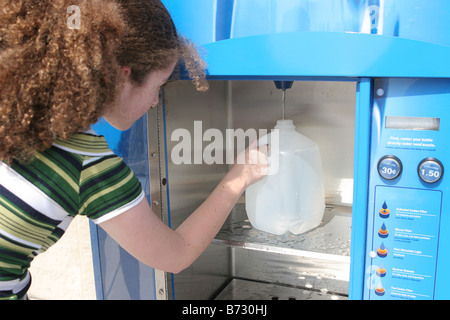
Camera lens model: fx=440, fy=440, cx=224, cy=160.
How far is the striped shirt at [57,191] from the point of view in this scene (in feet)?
3.21

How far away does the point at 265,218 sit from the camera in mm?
1632

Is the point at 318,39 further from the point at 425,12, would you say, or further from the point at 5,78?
the point at 5,78

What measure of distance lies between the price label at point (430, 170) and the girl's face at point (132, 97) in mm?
672

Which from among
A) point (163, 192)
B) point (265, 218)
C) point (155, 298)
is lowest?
point (155, 298)

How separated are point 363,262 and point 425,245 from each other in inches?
6.2

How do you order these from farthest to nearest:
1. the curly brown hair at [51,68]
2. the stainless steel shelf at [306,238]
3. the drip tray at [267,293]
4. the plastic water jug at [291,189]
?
the drip tray at [267,293], the plastic water jug at [291,189], the stainless steel shelf at [306,238], the curly brown hair at [51,68]

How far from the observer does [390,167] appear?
1.07 meters

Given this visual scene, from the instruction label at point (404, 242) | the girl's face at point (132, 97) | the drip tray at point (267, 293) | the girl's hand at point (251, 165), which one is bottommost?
the drip tray at point (267, 293)

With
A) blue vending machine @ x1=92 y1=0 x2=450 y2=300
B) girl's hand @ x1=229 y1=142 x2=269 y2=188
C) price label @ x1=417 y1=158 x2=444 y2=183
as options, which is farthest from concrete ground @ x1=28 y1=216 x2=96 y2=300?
price label @ x1=417 y1=158 x2=444 y2=183

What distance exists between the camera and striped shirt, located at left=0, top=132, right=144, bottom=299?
98 centimetres

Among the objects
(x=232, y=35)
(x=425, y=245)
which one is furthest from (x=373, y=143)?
(x=232, y=35)

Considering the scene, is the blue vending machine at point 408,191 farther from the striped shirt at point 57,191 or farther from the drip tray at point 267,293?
the drip tray at point 267,293

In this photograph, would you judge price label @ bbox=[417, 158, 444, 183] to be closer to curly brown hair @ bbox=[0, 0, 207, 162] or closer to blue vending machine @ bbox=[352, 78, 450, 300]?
blue vending machine @ bbox=[352, 78, 450, 300]

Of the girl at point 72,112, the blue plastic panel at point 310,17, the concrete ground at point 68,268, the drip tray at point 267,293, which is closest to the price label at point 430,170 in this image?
the blue plastic panel at point 310,17
